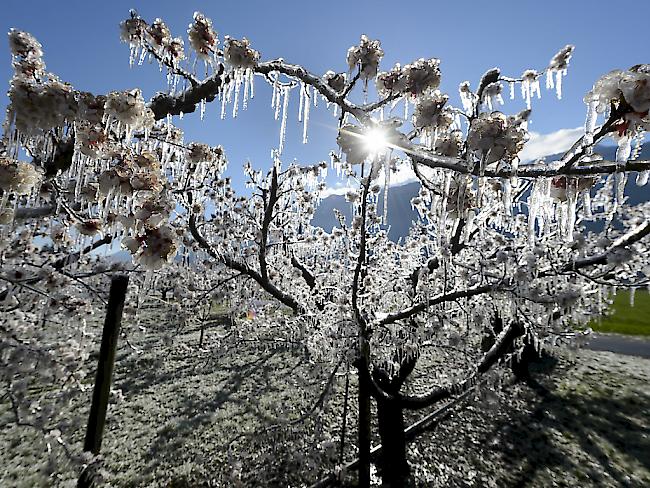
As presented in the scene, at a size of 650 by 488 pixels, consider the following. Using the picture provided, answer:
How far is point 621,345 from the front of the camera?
66.8 feet

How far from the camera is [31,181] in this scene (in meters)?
1.43

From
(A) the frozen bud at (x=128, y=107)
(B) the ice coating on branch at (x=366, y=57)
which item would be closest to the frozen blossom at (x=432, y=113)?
(B) the ice coating on branch at (x=366, y=57)

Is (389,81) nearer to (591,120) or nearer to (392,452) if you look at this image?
(591,120)

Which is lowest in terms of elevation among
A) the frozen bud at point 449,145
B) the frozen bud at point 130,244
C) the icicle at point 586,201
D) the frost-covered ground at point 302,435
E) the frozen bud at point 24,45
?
the frost-covered ground at point 302,435

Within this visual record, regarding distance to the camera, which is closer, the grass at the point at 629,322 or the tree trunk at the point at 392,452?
the tree trunk at the point at 392,452

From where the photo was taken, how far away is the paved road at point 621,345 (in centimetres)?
1805

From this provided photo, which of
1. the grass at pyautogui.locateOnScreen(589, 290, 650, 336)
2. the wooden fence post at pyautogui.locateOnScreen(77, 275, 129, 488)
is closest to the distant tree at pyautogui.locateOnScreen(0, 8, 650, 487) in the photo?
the wooden fence post at pyautogui.locateOnScreen(77, 275, 129, 488)

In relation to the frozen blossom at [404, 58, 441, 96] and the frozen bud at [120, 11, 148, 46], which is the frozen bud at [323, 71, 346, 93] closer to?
the frozen blossom at [404, 58, 441, 96]

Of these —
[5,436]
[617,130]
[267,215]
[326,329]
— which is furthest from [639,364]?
[5,436]

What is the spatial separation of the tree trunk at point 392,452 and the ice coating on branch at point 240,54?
5478mm

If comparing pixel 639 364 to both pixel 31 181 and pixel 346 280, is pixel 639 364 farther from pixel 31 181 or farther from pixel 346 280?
pixel 31 181

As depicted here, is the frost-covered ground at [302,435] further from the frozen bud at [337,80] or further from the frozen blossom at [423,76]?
the frozen blossom at [423,76]

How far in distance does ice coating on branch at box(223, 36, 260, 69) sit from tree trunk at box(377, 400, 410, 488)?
548 cm

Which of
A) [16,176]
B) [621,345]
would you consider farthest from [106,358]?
[621,345]
